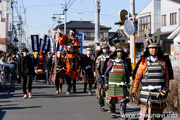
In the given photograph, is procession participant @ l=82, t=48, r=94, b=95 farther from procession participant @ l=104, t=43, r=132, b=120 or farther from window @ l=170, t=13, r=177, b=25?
window @ l=170, t=13, r=177, b=25

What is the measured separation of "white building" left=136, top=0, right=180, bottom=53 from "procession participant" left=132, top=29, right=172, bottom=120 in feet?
98.9

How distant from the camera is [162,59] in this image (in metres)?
6.75

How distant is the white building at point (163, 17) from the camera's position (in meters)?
36.5

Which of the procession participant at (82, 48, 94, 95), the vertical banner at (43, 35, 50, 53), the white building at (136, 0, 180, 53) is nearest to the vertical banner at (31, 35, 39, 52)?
the vertical banner at (43, 35, 50, 53)

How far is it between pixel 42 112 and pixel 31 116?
689 millimetres

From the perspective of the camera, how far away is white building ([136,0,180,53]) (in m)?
36.5

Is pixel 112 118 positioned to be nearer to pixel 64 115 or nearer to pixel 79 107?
pixel 64 115

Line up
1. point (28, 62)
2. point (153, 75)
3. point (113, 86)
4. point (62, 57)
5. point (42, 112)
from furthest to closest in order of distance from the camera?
point (62, 57) → point (28, 62) → point (42, 112) → point (113, 86) → point (153, 75)

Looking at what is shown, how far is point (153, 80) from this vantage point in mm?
6645

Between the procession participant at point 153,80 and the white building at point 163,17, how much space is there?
30.1 metres


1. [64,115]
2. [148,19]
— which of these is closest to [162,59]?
[64,115]

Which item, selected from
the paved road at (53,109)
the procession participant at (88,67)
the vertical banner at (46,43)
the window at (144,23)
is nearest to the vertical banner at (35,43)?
the vertical banner at (46,43)

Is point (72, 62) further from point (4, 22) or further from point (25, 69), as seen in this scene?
point (4, 22)

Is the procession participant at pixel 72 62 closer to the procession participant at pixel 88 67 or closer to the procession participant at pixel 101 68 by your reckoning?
the procession participant at pixel 88 67
